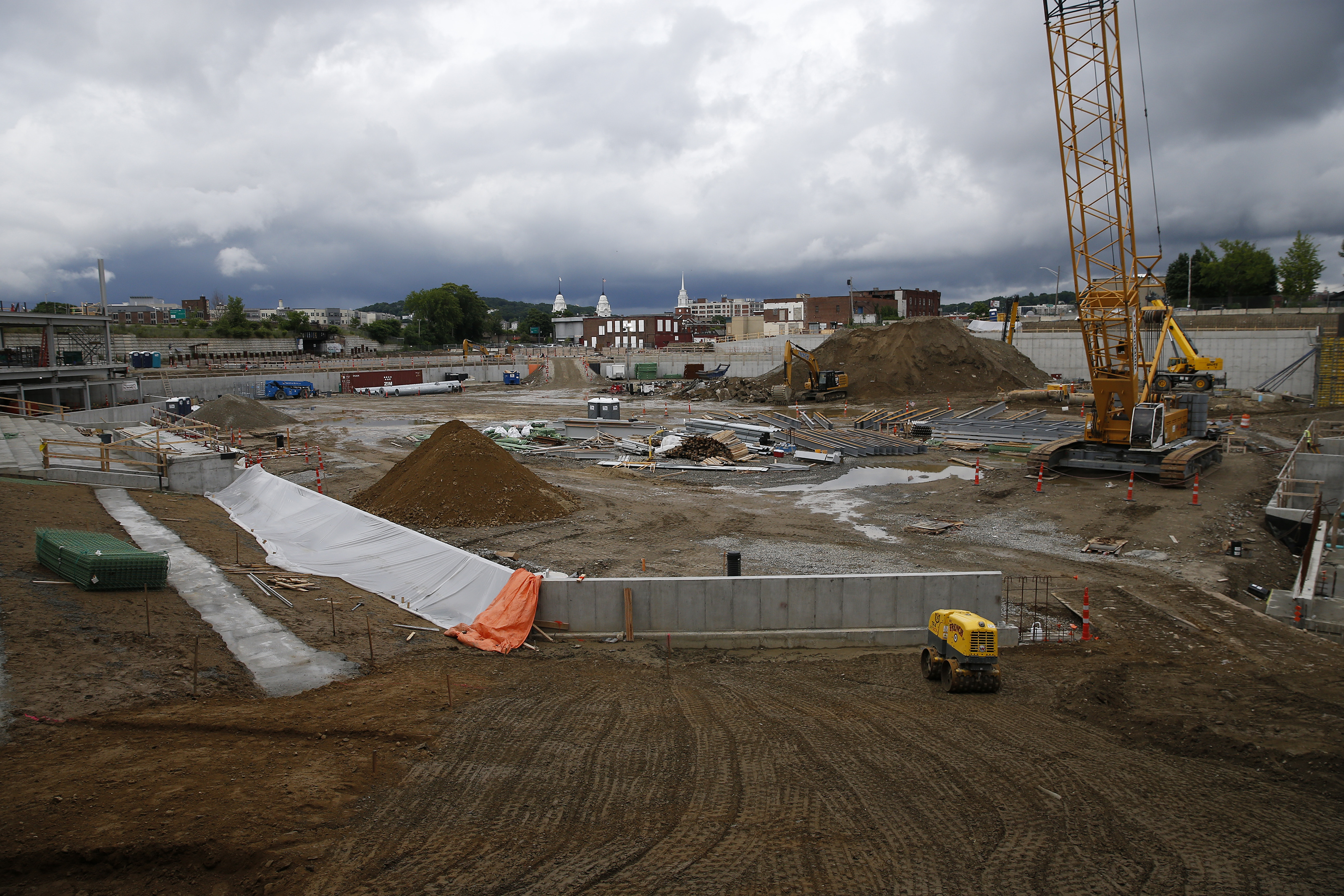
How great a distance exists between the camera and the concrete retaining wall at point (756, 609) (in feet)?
41.2

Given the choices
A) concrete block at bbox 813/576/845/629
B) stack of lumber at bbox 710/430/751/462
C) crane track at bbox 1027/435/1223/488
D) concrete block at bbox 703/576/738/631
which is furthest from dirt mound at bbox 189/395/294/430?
crane track at bbox 1027/435/1223/488

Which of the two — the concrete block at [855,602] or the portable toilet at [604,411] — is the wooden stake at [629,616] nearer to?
the concrete block at [855,602]

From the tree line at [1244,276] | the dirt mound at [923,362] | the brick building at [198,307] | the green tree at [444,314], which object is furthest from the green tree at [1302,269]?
the brick building at [198,307]

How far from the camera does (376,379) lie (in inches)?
2554

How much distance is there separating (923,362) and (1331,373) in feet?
70.7

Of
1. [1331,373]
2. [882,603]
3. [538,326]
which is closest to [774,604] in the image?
[882,603]

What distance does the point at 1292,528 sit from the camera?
1975 cm

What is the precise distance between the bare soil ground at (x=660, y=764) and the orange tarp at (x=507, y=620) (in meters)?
0.38

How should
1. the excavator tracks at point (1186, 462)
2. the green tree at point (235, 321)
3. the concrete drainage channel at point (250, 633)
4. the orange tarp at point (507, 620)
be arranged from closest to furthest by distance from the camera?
the concrete drainage channel at point (250, 633) < the orange tarp at point (507, 620) < the excavator tracks at point (1186, 462) < the green tree at point (235, 321)

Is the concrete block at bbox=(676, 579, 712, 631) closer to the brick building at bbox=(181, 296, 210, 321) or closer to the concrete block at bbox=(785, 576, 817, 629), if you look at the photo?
the concrete block at bbox=(785, 576, 817, 629)

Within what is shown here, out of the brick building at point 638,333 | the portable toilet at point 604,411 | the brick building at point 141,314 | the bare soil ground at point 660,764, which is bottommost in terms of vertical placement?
the bare soil ground at point 660,764

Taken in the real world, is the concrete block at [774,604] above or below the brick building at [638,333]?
below

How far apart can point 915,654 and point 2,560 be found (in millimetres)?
15210

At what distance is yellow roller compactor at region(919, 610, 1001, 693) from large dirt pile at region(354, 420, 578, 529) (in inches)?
479
